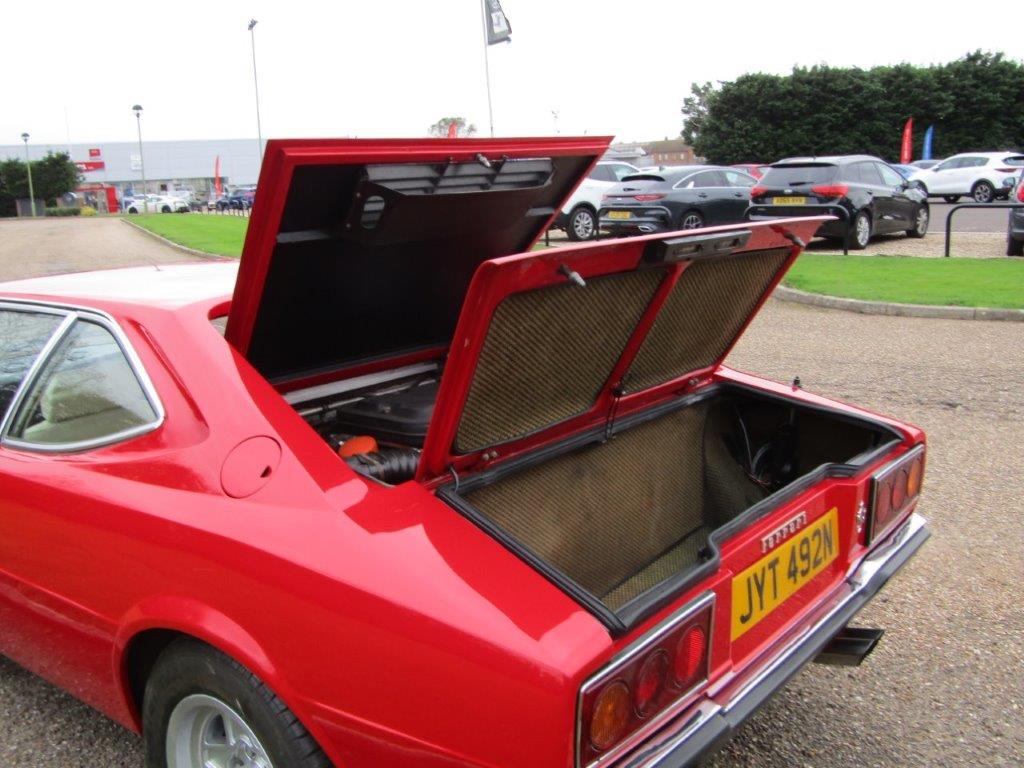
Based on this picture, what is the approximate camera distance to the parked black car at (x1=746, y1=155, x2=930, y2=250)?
47.5 ft

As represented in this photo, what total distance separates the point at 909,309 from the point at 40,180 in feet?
230

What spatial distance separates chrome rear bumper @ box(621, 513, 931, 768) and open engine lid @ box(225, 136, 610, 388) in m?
1.49

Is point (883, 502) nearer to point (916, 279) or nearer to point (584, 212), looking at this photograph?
point (916, 279)

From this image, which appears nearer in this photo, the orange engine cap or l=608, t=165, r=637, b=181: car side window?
the orange engine cap

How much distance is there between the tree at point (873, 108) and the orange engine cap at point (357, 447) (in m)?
46.3

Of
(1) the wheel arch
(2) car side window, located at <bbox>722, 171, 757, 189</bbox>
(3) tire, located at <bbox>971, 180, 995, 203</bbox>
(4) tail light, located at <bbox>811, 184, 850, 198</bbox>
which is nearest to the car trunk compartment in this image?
(1) the wheel arch

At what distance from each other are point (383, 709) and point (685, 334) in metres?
1.66

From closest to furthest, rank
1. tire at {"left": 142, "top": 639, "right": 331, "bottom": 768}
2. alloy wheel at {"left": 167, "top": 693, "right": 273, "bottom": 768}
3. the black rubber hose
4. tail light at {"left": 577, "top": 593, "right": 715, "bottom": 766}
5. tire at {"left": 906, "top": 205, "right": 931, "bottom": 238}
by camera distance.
A: tail light at {"left": 577, "top": 593, "right": 715, "bottom": 766} → tire at {"left": 142, "top": 639, "right": 331, "bottom": 768} → alloy wheel at {"left": 167, "top": 693, "right": 273, "bottom": 768} → the black rubber hose → tire at {"left": 906, "top": 205, "right": 931, "bottom": 238}

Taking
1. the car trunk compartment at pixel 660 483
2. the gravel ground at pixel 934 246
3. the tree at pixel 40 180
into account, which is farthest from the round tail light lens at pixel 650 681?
the tree at pixel 40 180

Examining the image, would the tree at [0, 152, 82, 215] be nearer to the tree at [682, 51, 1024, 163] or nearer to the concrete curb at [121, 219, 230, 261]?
the concrete curb at [121, 219, 230, 261]

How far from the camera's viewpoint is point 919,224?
1680cm

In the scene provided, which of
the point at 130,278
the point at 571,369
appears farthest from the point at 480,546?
the point at 130,278

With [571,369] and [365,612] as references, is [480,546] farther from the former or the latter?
[571,369]

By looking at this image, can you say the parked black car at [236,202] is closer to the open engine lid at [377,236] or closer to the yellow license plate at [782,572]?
the open engine lid at [377,236]
